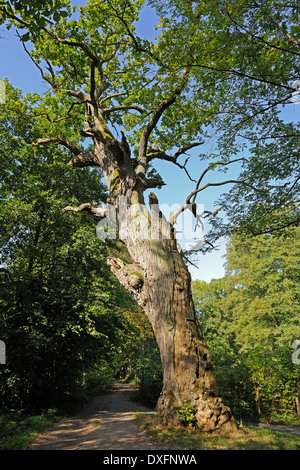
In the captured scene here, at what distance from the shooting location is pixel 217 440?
10.9 feet

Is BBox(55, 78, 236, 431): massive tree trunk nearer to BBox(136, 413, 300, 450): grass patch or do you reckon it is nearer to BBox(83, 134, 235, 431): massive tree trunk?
BBox(83, 134, 235, 431): massive tree trunk

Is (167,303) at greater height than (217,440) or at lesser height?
greater

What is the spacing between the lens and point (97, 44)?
8039mm

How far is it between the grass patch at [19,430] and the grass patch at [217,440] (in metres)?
2.14

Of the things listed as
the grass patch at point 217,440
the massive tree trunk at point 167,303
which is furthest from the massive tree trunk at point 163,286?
the grass patch at point 217,440

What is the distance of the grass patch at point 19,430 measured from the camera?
3.96 meters

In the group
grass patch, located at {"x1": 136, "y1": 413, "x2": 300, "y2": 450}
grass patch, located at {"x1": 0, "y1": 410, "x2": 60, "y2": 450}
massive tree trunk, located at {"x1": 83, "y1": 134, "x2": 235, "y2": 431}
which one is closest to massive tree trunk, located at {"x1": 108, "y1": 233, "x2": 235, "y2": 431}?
massive tree trunk, located at {"x1": 83, "y1": 134, "x2": 235, "y2": 431}

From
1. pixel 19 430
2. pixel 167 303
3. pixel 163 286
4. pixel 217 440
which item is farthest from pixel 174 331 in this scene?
pixel 19 430

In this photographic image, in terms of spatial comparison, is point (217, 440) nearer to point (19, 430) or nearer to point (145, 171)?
point (19, 430)

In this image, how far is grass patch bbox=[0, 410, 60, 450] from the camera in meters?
3.96

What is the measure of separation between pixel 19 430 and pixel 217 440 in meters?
3.99

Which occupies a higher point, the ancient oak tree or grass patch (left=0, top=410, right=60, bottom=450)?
the ancient oak tree

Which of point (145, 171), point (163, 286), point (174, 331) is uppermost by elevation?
point (145, 171)

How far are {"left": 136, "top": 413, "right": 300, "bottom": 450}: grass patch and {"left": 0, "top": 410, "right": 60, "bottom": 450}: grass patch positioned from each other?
2.14m
